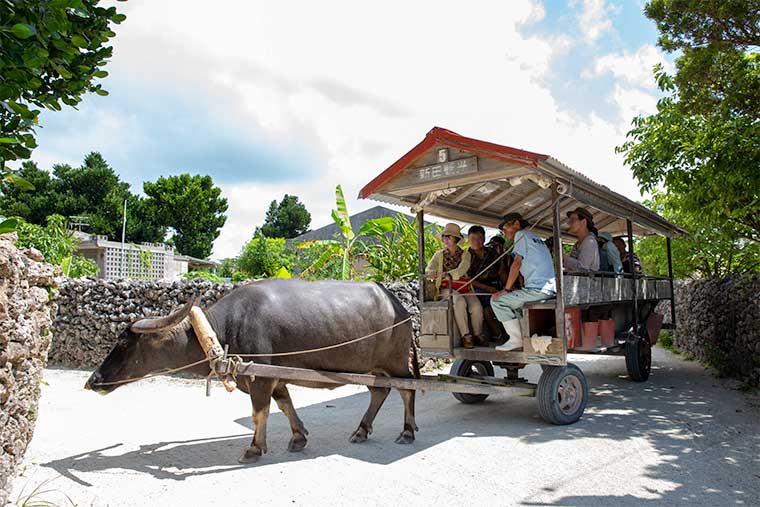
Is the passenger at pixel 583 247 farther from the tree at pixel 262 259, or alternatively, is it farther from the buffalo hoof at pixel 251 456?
the tree at pixel 262 259

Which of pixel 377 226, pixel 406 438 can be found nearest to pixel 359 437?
pixel 406 438

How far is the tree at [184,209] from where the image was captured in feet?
116

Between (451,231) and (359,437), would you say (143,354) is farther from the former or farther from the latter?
(451,231)

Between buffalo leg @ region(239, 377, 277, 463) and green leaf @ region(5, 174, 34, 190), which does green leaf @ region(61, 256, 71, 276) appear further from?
green leaf @ region(5, 174, 34, 190)

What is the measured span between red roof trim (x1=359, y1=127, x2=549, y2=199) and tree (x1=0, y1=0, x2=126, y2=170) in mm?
2992

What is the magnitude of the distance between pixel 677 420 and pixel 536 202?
2906 millimetres

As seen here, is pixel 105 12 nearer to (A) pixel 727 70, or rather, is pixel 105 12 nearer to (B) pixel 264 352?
(B) pixel 264 352

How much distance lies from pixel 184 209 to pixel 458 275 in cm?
3268

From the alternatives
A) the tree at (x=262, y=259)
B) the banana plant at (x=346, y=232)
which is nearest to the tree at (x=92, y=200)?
the tree at (x=262, y=259)

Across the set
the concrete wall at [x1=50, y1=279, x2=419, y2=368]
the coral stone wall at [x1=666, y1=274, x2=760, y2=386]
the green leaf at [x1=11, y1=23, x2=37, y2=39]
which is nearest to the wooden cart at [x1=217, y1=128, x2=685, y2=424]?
the coral stone wall at [x1=666, y1=274, x2=760, y2=386]

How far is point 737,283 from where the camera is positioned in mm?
7953

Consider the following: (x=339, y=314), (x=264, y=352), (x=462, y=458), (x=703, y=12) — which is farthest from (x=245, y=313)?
(x=703, y=12)

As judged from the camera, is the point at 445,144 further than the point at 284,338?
Yes

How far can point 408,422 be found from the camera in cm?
494
